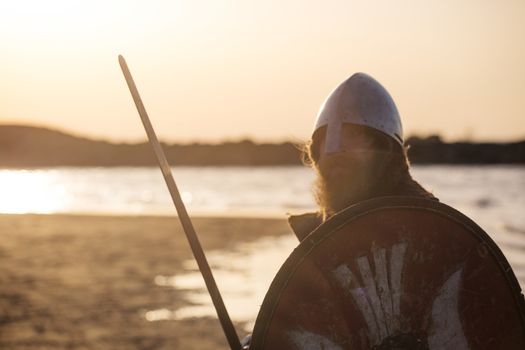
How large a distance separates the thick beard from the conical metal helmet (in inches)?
2.6

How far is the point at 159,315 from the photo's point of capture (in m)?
9.53

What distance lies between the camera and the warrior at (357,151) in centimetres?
332

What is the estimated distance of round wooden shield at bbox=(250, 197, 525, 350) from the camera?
249 centimetres

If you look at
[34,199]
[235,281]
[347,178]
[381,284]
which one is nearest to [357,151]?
[347,178]

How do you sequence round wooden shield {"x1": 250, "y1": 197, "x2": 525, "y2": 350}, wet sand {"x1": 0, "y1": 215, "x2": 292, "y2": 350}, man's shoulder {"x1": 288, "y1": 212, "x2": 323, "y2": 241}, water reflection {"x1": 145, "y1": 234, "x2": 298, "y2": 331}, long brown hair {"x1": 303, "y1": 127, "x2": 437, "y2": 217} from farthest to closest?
water reflection {"x1": 145, "y1": 234, "x2": 298, "y2": 331} < wet sand {"x1": 0, "y1": 215, "x2": 292, "y2": 350} < man's shoulder {"x1": 288, "y1": 212, "x2": 323, "y2": 241} < long brown hair {"x1": 303, "y1": 127, "x2": 437, "y2": 217} < round wooden shield {"x1": 250, "y1": 197, "x2": 525, "y2": 350}

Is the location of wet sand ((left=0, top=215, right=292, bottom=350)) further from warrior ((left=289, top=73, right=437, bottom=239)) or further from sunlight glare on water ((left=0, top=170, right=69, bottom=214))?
sunlight glare on water ((left=0, top=170, right=69, bottom=214))

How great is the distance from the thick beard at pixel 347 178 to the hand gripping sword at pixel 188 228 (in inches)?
23.9

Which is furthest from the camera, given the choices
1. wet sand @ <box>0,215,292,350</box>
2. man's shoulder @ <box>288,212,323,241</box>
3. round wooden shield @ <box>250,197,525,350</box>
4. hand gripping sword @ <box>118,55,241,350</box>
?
wet sand @ <box>0,215,292,350</box>

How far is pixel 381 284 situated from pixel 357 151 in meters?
1.00

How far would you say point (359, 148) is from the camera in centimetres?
346

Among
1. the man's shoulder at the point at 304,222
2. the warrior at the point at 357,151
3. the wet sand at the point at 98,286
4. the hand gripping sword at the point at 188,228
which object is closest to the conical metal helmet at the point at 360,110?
the warrior at the point at 357,151

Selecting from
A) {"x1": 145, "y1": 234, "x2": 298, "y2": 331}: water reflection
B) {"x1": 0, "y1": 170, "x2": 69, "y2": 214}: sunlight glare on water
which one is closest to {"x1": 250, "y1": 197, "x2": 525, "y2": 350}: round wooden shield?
{"x1": 145, "y1": 234, "x2": 298, "y2": 331}: water reflection

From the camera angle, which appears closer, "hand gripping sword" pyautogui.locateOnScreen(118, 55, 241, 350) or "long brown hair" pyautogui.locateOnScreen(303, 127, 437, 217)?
"hand gripping sword" pyautogui.locateOnScreen(118, 55, 241, 350)

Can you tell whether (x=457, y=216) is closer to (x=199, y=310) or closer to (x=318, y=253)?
(x=318, y=253)
